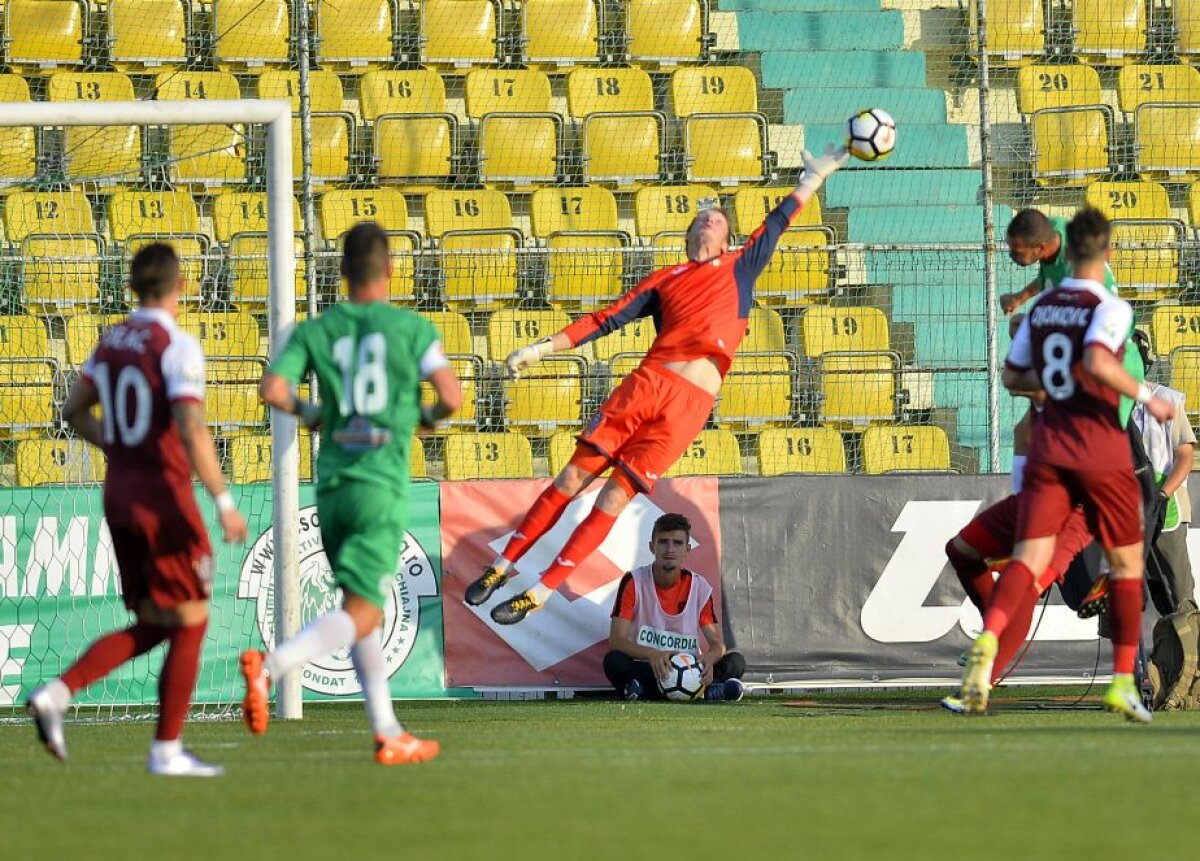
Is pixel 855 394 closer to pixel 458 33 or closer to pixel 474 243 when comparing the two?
pixel 474 243

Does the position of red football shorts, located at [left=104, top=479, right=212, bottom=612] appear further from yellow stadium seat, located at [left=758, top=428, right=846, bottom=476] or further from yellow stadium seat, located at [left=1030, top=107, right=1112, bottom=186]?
yellow stadium seat, located at [left=1030, top=107, right=1112, bottom=186]

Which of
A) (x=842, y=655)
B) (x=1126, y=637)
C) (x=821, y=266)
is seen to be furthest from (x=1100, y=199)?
(x=1126, y=637)

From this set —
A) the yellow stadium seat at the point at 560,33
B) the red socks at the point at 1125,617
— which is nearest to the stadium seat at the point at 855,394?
the yellow stadium seat at the point at 560,33

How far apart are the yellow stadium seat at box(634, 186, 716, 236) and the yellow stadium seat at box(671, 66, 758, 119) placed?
112 cm

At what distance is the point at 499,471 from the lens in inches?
526

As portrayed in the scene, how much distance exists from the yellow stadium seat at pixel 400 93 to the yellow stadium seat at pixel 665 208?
199cm

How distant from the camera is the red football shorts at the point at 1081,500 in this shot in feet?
25.9

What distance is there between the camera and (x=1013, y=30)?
1684 centimetres

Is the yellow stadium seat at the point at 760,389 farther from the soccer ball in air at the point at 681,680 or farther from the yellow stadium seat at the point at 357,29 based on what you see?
the yellow stadium seat at the point at 357,29

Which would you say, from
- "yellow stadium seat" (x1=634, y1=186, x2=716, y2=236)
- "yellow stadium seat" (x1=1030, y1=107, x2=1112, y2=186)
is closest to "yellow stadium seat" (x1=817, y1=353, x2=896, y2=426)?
"yellow stadium seat" (x1=634, y1=186, x2=716, y2=236)

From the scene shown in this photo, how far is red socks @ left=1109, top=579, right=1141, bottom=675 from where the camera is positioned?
26.8 feet

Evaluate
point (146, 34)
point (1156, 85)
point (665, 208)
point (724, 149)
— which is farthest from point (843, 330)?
point (146, 34)

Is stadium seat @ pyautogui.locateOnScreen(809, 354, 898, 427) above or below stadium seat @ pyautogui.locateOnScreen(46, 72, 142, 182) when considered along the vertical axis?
below

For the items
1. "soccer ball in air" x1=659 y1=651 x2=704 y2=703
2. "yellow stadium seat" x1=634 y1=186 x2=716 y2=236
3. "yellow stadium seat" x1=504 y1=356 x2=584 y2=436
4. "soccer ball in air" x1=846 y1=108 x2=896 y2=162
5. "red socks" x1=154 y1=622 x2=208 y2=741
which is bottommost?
"soccer ball in air" x1=659 y1=651 x2=704 y2=703
